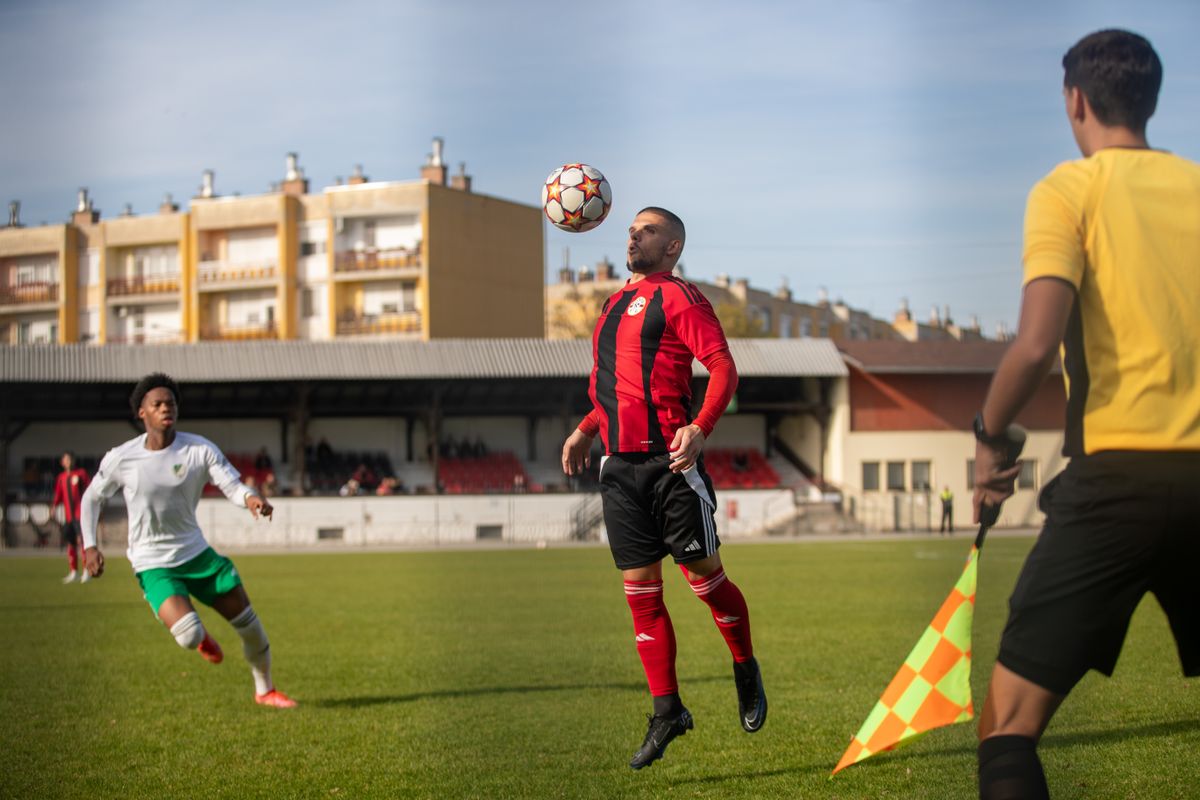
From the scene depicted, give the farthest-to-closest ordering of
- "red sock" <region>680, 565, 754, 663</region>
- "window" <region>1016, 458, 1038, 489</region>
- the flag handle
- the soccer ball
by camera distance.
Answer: "window" <region>1016, 458, 1038, 489</region>, the soccer ball, "red sock" <region>680, 565, 754, 663</region>, the flag handle

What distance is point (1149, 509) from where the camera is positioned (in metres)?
3.18

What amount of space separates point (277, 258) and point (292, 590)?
42456mm

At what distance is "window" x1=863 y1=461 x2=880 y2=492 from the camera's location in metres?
45.6

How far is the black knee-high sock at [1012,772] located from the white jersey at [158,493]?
226 inches

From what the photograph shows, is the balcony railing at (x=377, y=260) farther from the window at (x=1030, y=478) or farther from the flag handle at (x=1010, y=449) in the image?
the flag handle at (x=1010, y=449)

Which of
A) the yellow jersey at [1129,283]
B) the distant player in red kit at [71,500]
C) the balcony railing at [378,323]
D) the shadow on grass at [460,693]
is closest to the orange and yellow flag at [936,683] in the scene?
the yellow jersey at [1129,283]

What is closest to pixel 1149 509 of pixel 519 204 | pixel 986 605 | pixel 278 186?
pixel 986 605

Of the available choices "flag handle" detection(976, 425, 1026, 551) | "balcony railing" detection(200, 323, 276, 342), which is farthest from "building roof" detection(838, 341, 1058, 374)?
"flag handle" detection(976, 425, 1026, 551)

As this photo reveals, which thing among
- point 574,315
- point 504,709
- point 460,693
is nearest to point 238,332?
point 574,315

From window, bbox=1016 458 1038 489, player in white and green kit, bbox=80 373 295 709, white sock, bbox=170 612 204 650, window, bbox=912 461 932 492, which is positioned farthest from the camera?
window, bbox=912 461 932 492

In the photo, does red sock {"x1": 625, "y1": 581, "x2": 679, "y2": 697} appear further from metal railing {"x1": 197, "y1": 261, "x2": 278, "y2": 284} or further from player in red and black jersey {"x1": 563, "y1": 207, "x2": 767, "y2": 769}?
metal railing {"x1": 197, "y1": 261, "x2": 278, "y2": 284}

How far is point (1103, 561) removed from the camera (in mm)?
3195

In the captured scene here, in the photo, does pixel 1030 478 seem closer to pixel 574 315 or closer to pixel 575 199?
pixel 574 315

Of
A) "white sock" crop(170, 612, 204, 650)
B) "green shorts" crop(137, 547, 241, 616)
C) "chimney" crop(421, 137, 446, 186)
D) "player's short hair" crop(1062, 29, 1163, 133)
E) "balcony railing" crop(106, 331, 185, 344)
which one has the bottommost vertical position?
"white sock" crop(170, 612, 204, 650)
